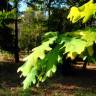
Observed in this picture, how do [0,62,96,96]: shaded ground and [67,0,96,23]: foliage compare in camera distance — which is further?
[0,62,96,96]: shaded ground

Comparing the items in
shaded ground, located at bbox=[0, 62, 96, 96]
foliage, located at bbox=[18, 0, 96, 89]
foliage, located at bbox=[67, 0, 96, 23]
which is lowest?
shaded ground, located at bbox=[0, 62, 96, 96]

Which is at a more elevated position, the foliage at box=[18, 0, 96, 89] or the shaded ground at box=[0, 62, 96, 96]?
the foliage at box=[18, 0, 96, 89]

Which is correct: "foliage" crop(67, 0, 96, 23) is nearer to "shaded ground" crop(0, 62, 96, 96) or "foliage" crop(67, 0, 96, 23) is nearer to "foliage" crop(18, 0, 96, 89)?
"foliage" crop(18, 0, 96, 89)

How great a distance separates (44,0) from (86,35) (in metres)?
28.5

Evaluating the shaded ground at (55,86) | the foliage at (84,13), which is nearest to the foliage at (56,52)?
the foliage at (84,13)

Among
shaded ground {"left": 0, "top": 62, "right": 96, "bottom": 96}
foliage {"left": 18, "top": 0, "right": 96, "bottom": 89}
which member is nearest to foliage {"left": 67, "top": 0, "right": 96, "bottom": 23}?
foliage {"left": 18, "top": 0, "right": 96, "bottom": 89}

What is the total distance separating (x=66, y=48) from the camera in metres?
1.46

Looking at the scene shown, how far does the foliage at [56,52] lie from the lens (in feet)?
4.75

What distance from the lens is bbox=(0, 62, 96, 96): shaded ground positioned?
1844 centimetres

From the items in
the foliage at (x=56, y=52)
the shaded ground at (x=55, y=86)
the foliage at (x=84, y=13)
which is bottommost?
the shaded ground at (x=55, y=86)

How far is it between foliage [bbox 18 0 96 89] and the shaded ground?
50.6 ft

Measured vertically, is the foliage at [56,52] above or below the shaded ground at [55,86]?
above

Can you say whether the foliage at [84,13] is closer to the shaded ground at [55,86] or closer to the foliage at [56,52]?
the foliage at [56,52]

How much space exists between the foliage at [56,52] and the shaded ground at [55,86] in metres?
15.4
